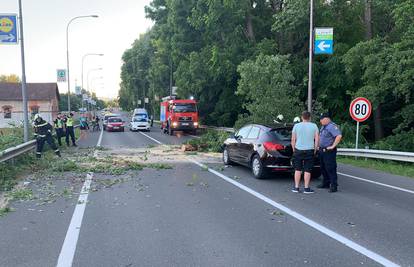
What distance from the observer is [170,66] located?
55688mm

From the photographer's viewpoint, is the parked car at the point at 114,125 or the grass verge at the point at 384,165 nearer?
the grass verge at the point at 384,165

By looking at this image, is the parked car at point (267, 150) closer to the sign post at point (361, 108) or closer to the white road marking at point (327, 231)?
the white road marking at point (327, 231)

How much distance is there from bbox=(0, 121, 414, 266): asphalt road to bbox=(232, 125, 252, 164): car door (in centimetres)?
214

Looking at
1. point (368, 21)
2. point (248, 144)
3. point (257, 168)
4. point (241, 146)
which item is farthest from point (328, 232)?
point (368, 21)

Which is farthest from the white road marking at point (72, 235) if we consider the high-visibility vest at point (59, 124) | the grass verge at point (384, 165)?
the high-visibility vest at point (59, 124)

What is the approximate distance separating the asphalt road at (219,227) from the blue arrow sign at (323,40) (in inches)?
389

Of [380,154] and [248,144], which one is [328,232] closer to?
[248,144]

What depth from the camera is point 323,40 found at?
18.5m

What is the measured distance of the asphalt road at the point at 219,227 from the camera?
507cm

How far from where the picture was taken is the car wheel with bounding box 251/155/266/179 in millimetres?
10727

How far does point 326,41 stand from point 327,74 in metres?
7.45

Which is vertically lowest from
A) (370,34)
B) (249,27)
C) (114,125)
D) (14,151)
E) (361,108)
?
(114,125)

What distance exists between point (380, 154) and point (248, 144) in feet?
17.2

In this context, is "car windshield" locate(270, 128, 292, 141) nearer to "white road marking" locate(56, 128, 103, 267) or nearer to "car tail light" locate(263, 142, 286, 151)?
"car tail light" locate(263, 142, 286, 151)
